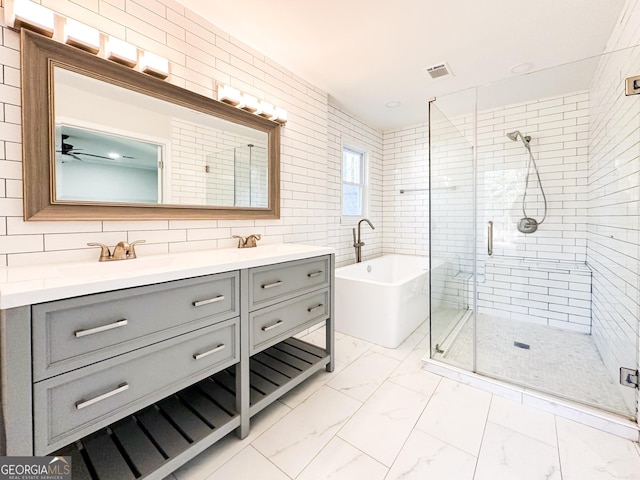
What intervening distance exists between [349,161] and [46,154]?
3.08m

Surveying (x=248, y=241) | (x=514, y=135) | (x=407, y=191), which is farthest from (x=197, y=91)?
(x=514, y=135)

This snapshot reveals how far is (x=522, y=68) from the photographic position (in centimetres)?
246

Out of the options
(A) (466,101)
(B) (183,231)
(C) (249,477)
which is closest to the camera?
(C) (249,477)

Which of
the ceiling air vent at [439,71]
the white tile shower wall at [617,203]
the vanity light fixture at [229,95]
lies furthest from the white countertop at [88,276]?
the ceiling air vent at [439,71]

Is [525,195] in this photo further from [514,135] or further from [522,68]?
[522,68]

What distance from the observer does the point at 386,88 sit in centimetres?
284

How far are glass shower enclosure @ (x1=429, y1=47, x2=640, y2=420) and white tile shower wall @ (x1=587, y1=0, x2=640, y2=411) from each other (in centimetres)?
1

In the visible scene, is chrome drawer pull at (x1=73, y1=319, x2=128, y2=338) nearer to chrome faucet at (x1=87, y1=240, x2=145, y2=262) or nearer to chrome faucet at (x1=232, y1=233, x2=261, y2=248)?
chrome faucet at (x1=87, y1=240, x2=145, y2=262)

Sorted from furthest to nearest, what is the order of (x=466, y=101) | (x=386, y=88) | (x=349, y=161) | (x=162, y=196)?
(x=349, y=161), (x=386, y=88), (x=466, y=101), (x=162, y=196)

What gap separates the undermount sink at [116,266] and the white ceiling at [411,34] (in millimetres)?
1599

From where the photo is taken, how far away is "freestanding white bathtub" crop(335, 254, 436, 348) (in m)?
2.44

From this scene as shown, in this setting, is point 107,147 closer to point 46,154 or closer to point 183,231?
point 46,154

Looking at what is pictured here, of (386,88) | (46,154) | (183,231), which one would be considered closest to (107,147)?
(46,154)

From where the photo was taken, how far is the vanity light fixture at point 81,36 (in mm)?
1264
